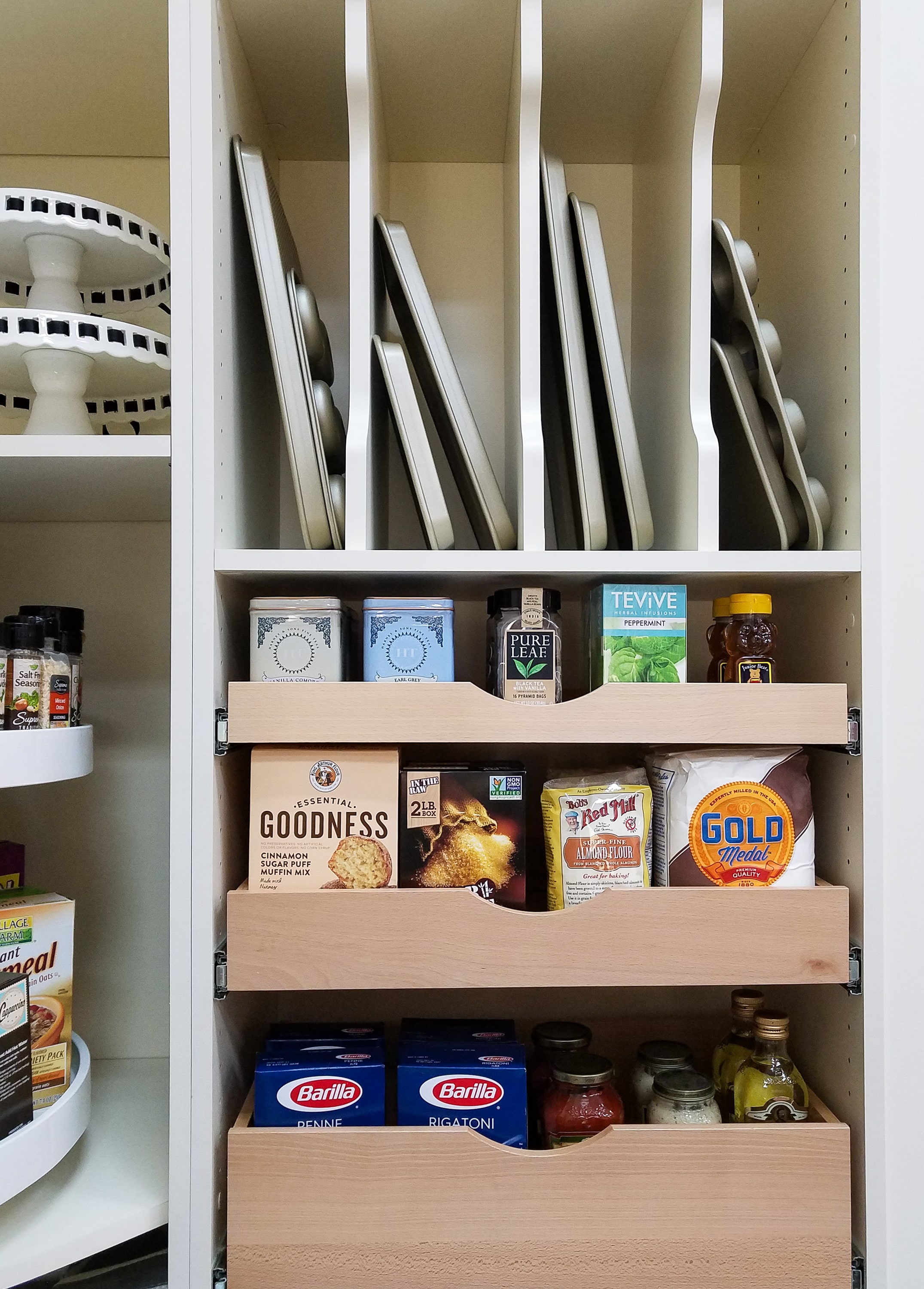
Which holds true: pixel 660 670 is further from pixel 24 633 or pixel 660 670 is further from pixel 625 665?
pixel 24 633

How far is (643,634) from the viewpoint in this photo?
3.07 ft

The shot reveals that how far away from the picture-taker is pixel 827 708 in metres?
0.91

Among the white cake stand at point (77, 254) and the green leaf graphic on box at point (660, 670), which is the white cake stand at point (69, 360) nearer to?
the white cake stand at point (77, 254)

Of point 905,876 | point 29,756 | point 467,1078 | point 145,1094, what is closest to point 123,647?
point 29,756

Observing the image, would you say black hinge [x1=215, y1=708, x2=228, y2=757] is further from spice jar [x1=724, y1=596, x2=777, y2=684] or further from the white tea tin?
spice jar [x1=724, y1=596, x2=777, y2=684]

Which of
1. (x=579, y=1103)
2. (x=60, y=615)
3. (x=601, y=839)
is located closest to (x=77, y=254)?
(x=60, y=615)

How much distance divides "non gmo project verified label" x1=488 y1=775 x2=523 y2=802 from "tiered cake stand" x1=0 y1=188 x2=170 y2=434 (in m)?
0.57

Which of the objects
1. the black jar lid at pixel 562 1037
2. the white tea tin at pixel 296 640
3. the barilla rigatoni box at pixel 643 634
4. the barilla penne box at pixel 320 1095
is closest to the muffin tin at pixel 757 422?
the barilla rigatoni box at pixel 643 634

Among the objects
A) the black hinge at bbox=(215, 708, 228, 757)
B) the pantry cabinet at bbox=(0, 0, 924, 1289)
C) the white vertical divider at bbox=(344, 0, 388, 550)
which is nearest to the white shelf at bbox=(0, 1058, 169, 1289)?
the pantry cabinet at bbox=(0, 0, 924, 1289)

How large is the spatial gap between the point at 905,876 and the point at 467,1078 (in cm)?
49

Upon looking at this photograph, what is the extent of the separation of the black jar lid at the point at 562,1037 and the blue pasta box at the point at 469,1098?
0.31ft

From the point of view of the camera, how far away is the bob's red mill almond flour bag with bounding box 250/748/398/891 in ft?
2.97

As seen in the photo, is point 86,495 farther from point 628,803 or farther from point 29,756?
point 628,803

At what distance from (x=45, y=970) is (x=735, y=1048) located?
2.54 ft
